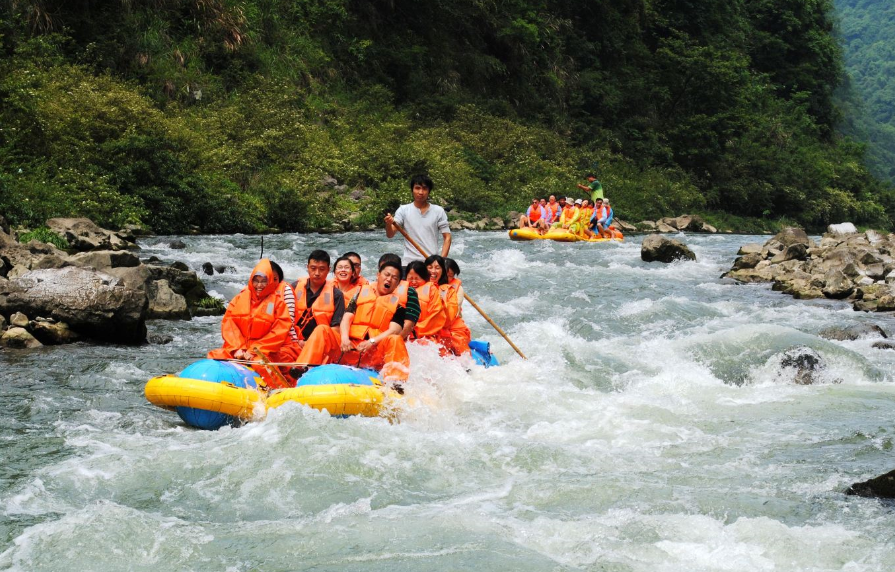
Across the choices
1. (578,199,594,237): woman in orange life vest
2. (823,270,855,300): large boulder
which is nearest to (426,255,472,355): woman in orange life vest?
(823,270,855,300): large boulder

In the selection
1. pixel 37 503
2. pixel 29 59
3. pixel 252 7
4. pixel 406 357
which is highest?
pixel 252 7

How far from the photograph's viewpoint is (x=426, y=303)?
748 centimetres

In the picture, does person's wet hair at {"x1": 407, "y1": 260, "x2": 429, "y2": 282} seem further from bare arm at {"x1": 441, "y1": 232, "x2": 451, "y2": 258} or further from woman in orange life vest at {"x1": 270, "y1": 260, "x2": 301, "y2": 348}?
woman in orange life vest at {"x1": 270, "y1": 260, "x2": 301, "y2": 348}

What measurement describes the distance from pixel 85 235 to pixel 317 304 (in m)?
7.94

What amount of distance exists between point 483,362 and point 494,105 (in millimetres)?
24723

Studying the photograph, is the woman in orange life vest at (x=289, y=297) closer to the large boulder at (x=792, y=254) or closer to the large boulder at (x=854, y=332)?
the large boulder at (x=854, y=332)

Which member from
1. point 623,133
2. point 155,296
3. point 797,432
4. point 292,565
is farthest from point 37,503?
point 623,133

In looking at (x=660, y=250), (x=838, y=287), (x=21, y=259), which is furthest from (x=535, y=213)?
(x=21, y=259)

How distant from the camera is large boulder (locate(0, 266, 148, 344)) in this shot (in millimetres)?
8945

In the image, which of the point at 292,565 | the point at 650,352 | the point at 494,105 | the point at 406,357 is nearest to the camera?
the point at 292,565

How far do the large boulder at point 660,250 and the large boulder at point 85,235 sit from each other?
30.7 ft

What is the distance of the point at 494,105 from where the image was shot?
31609 millimetres

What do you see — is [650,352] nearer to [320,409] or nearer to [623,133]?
[320,409]

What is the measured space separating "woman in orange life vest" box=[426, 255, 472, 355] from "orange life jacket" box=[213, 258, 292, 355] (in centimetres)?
139
